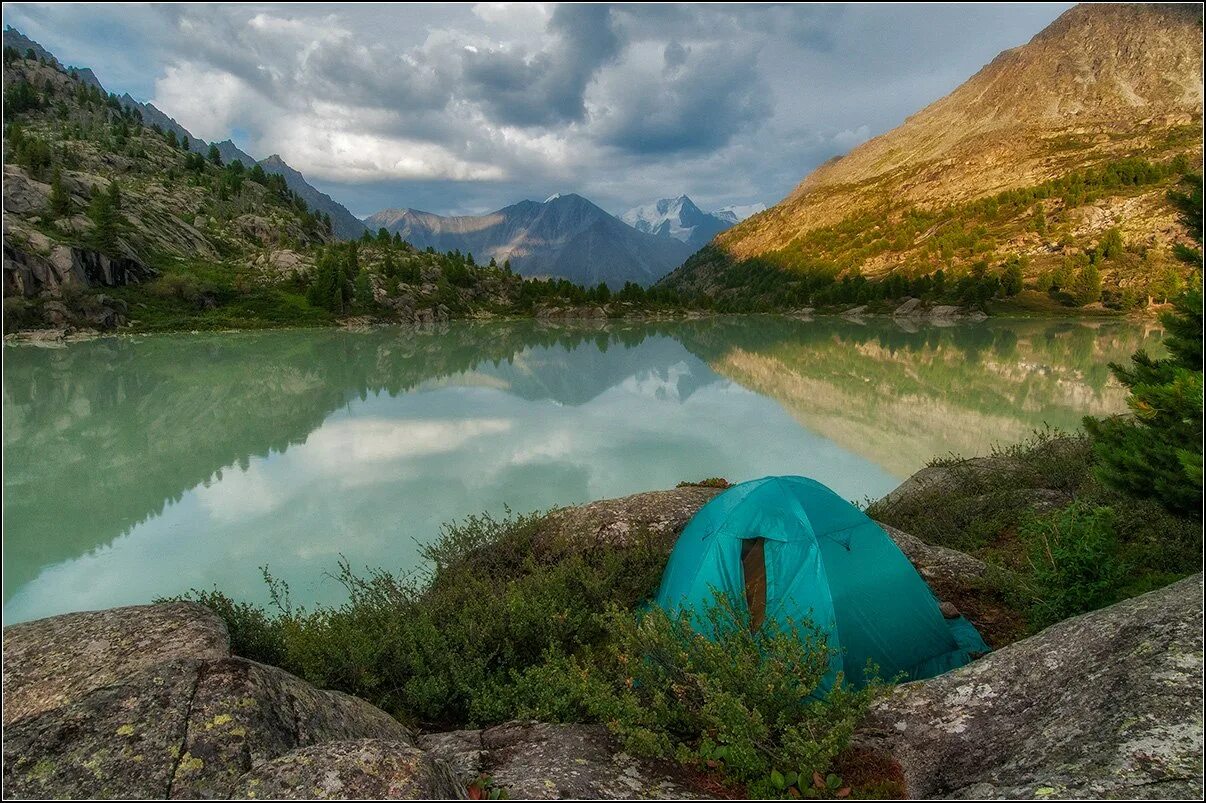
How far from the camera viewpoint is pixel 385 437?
101 feet

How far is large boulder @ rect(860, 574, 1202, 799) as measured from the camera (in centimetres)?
589

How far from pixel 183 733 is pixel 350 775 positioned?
7.01 feet

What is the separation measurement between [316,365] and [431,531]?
1738 inches

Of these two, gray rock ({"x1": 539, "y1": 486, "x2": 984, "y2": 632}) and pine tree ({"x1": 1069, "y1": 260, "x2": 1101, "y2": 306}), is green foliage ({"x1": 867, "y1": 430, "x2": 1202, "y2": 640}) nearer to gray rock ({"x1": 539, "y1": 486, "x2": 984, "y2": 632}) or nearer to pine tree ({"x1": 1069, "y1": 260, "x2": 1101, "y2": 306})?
gray rock ({"x1": 539, "y1": 486, "x2": 984, "y2": 632})

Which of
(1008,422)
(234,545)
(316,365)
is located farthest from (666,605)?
(316,365)

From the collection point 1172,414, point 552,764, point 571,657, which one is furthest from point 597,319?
point 552,764

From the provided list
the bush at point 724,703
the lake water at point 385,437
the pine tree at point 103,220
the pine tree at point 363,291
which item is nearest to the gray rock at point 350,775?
the bush at point 724,703

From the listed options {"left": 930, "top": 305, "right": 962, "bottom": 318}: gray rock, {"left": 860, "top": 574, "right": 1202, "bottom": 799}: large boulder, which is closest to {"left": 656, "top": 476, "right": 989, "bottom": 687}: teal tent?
{"left": 860, "top": 574, "right": 1202, "bottom": 799}: large boulder

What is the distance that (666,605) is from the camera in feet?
39.2

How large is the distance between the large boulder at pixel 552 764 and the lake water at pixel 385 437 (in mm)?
8686

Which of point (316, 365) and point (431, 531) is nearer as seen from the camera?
point (431, 531)

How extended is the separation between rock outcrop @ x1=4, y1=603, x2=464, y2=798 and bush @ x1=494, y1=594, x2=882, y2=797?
2301 millimetres

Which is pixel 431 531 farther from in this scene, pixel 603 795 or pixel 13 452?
pixel 13 452

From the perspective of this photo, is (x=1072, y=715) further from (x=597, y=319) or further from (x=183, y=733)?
(x=597, y=319)
